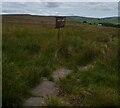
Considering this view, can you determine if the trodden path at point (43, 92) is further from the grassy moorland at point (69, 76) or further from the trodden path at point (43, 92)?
the grassy moorland at point (69, 76)

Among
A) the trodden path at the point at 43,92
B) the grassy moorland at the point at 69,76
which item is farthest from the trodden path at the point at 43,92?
the grassy moorland at the point at 69,76

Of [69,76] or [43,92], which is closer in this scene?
[43,92]

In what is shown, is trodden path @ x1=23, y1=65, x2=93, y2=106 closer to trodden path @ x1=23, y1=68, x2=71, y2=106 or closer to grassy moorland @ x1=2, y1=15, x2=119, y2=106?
trodden path @ x1=23, y1=68, x2=71, y2=106

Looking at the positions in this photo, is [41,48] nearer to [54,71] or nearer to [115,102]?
[54,71]

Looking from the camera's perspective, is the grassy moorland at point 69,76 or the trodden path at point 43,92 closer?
the grassy moorland at point 69,76

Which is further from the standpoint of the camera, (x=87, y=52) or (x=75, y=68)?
(x=87, y=52)

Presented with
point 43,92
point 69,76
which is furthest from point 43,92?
point 69,76

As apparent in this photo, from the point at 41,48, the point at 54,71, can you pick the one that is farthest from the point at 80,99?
the point at 41,48

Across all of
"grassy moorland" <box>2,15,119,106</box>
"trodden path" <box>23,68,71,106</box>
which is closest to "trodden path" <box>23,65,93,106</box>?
"trodden path" <box>23,68,71,106</box>

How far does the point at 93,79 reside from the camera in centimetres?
869

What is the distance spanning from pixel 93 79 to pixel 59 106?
113 inches

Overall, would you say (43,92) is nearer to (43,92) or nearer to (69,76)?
(43,92)

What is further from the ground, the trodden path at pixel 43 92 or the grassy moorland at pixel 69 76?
the grassy moorland at pixel 69 76

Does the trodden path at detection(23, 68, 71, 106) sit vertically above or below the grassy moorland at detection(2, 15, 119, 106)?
below
